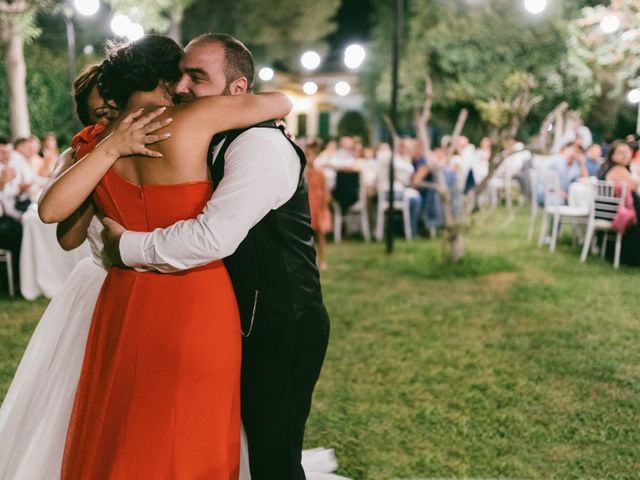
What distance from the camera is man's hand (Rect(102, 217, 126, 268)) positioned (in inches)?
81.7

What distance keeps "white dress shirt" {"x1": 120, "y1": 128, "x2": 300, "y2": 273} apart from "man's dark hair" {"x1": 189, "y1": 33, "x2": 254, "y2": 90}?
233 mm

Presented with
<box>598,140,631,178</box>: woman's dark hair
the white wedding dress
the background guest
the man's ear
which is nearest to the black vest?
the man's ear

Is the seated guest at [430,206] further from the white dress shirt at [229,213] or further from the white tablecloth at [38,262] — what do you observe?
the white dress shirt at [229,213]

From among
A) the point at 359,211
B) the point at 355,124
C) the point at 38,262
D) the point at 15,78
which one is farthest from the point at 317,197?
→ the point at 355,124

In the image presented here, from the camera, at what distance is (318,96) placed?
29.9m

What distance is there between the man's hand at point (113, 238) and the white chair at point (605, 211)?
315 inches

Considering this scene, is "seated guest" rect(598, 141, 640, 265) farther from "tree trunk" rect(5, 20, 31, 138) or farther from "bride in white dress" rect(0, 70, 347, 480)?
"tree trunk" rect(5, 20, 31, 138)

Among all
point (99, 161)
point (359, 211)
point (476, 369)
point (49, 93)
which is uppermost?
point (49, 93)

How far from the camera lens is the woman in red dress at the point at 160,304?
200 cm

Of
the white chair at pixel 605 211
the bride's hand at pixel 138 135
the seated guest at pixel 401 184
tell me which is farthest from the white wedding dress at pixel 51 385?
the seated guest at pixel 401 184

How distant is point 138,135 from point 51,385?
1104 mm

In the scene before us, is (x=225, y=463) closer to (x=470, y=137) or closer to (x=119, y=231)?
(x=119, y=231)

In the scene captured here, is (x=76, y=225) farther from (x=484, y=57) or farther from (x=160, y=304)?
(x=484, y=57)

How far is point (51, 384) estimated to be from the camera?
2.50 metres
